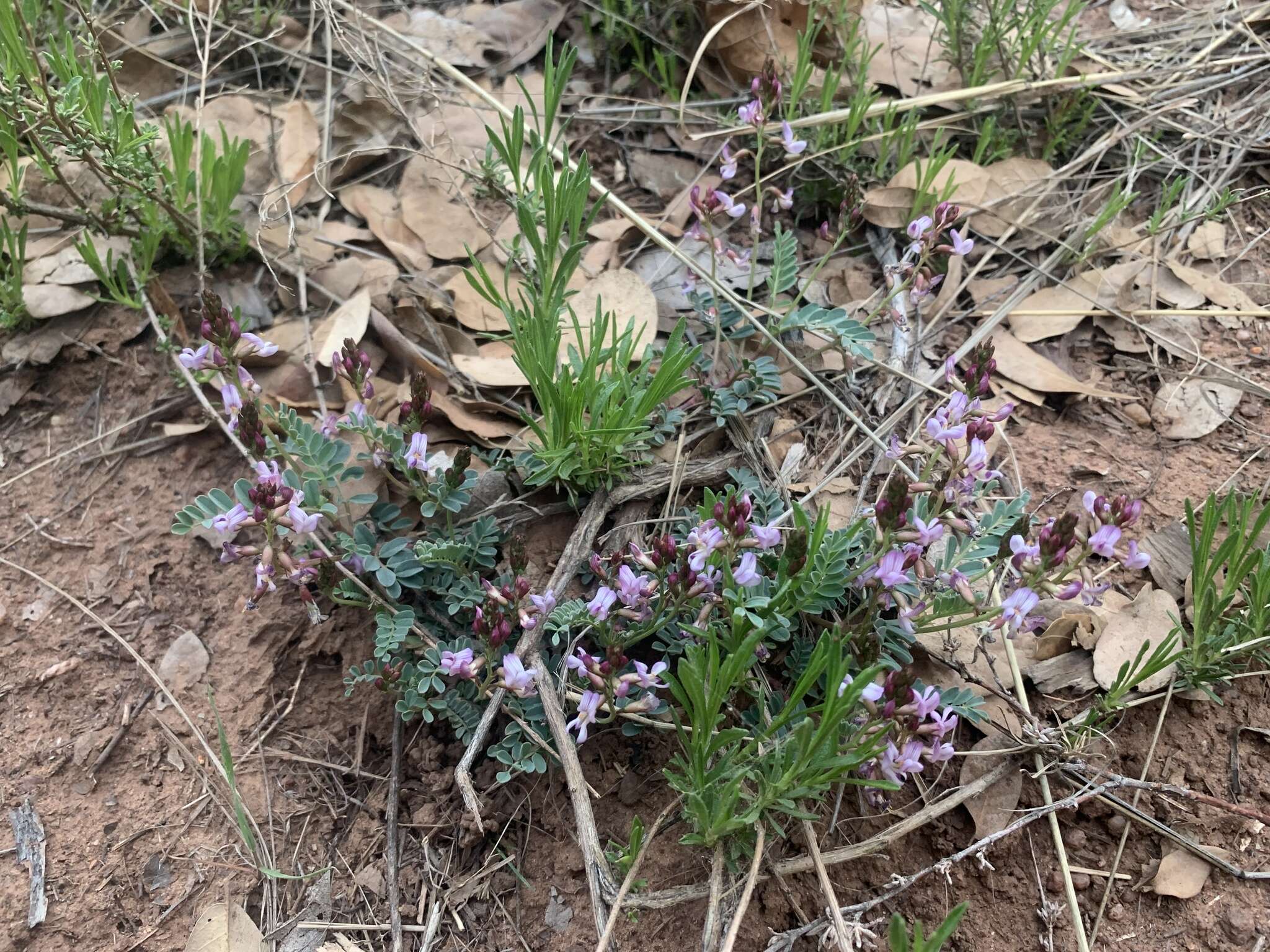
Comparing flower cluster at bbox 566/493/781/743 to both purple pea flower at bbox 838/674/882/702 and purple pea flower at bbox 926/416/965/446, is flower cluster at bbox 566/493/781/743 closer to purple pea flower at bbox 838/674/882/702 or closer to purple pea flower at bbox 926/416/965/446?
purple pea flower at bbox 838/674/882/702

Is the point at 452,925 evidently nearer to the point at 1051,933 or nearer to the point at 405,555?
the point at 405,555

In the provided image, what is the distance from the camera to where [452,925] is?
6.75ft

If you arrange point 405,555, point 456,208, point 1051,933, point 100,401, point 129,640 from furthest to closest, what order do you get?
point 456,208 < point 100,401 < point 129,640 < point 405,555 < point 1051,933

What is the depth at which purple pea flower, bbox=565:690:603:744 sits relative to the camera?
1957 millimetres

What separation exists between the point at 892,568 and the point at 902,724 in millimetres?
311

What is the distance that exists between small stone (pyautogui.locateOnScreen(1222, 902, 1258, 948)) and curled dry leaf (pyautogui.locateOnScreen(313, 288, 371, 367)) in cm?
251

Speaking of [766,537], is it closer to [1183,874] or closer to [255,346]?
[1183,874]

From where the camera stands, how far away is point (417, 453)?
2209mm

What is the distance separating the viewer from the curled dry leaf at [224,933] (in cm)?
201

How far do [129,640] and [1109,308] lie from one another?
291cm

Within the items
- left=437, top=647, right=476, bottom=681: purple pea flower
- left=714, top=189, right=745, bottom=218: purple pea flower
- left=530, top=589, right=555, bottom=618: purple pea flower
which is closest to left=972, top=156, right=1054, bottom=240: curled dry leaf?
left=714, top=189, right=745, bottom=218: purple pea flower

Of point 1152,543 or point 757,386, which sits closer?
point 1152,543

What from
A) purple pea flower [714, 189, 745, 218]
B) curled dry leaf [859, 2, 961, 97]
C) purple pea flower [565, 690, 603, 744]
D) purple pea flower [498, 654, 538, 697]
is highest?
curled dry leaf [859, 2, 961, 97]

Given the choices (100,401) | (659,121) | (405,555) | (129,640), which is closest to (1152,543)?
(405,555)
